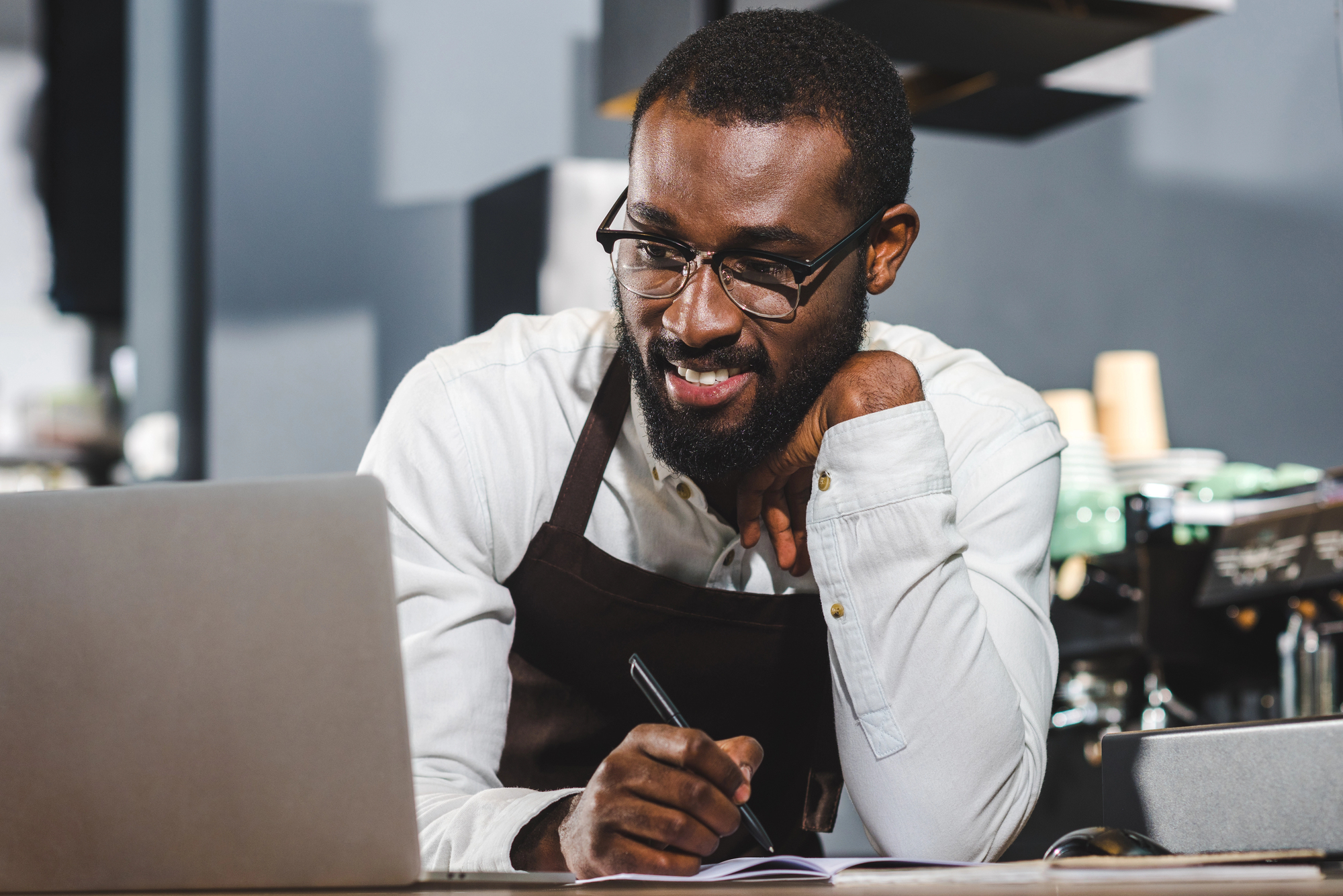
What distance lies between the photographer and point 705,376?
123 cm

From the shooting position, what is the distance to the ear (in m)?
1.35

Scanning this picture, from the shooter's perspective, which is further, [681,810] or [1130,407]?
[1130,407]

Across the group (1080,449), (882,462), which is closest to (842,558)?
(882,462)

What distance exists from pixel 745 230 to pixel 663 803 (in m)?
0.57

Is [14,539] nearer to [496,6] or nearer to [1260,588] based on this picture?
[1260,588]

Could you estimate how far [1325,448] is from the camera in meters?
2.89

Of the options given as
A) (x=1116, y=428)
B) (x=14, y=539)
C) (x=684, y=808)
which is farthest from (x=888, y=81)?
(x=1116, y=428)

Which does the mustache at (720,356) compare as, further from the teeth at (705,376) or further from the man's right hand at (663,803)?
the man's right hand at (663,803)

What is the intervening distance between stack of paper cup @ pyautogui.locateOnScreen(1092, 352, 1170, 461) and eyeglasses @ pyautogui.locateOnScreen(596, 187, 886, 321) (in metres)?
1.87

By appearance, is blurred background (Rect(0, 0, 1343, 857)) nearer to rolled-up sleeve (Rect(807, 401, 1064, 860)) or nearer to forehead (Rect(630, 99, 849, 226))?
forehead (Rect(630, 99, 849, 226))

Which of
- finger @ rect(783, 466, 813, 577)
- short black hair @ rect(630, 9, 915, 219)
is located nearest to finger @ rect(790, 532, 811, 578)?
finger @ rect(783, 466, 813, 577)

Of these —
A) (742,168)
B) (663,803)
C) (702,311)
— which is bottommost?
(663,803)

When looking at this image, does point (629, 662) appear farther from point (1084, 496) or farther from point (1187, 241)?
point (1187, 241)

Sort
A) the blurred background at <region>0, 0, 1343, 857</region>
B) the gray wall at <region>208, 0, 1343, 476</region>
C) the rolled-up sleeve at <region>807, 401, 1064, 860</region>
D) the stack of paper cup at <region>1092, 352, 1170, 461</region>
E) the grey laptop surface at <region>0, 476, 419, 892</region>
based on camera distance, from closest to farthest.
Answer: the grey laptop surface at <region>0, 476, 419, 892</region> → the rolled-up sleeve at <region>807, 401, 1064, 860</region> → the blurred background at <region>0, 0, 1343, 857</region> → the stack of paper cup at <region>1092, 352, 1170, 461</region> → the gray wall at <region>208, 0, 1343, 476</region>
